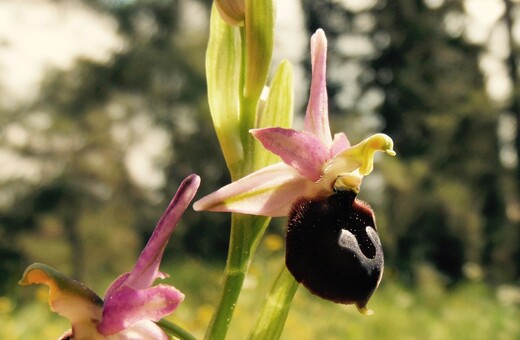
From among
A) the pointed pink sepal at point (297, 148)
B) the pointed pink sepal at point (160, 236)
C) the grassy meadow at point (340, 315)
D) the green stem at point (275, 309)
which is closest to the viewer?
the pointed pink sepal at point (160, 236)

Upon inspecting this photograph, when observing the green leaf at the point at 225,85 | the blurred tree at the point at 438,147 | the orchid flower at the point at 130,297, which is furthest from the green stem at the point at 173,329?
the blurred tree at the point at 438,147

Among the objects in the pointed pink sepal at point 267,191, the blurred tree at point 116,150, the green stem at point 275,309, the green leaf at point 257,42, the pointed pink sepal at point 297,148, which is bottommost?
the blurred tree at point 116,150

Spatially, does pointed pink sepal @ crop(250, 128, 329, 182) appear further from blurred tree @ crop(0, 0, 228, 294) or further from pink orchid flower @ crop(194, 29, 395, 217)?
blurred tree @ crop(0, 0, 228, 294)

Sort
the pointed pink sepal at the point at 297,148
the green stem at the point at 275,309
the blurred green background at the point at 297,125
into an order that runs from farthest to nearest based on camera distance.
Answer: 1. the blurred green background at the point at 297,125
2. the green stem at the point at 275,309
3. the pointed pink sepal at the point at 297,148

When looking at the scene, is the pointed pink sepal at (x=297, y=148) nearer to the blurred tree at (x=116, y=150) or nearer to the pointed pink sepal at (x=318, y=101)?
the pointed pink sepal at (x=318, y=101)

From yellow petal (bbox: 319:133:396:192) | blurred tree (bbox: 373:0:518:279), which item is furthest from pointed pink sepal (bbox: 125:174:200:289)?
blurred tree (bbox: 373:0:518:279)

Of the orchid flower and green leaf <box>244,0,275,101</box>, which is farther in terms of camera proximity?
green leaf <box>244,0,275,101</box>
